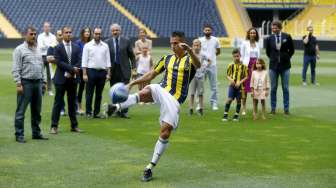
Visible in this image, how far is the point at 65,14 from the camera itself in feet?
178

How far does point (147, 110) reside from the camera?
57.4 ft

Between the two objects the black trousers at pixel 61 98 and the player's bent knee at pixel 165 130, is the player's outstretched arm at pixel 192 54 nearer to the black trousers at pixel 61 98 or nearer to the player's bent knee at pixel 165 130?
the player's bent knee at pixel 165 130

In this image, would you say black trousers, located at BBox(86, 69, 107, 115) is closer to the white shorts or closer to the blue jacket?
the blue jacket

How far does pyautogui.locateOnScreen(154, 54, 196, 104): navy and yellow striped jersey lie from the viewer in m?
9.78

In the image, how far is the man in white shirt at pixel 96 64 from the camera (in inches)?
611

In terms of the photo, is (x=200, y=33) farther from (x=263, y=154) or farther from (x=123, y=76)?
(x=263, y=154)

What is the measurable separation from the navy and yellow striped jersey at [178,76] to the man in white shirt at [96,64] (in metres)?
5.65

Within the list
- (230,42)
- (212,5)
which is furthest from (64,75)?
(212,5)

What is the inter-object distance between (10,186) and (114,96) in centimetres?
170

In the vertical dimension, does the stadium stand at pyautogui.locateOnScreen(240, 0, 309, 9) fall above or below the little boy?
above

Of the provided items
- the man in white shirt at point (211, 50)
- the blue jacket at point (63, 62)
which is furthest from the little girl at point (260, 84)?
the blue jacket at point (63, 62)

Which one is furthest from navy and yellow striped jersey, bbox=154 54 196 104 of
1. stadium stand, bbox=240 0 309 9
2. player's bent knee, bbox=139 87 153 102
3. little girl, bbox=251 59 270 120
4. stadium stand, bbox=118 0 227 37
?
stadium stand, bbox=240 0 309 9

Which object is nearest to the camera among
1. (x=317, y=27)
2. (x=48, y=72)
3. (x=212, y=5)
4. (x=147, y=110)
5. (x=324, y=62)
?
(x=147, y=110)

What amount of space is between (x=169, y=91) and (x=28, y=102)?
361 centimetres
